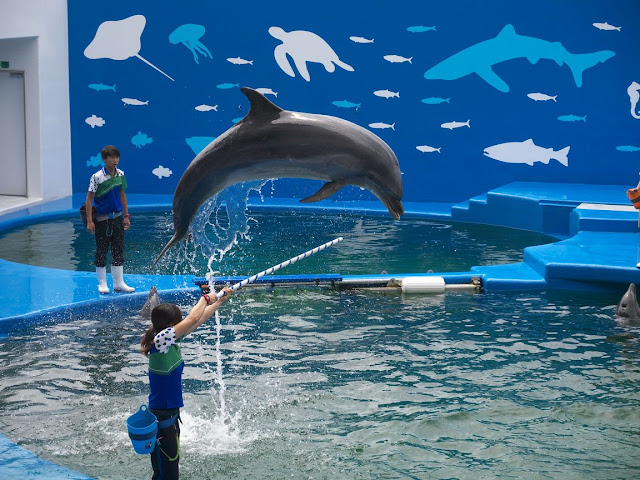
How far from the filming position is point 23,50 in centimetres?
1507

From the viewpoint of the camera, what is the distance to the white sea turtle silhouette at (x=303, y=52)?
625 inches

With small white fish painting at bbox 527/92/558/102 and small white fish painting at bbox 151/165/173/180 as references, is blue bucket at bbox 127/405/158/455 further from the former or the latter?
small white fish painting at bbox 151/165/173/180

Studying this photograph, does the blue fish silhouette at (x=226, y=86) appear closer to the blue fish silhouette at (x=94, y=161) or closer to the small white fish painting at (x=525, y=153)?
the blue fish silhouette at (x=94, y=161)

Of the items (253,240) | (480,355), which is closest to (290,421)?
(480,355)

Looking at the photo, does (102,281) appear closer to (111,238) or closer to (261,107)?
(111,238)

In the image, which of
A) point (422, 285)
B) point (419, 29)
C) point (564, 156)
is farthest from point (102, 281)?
point (564, 156)

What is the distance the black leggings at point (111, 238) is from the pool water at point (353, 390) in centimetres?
50

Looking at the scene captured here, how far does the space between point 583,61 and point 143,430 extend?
1284 cm

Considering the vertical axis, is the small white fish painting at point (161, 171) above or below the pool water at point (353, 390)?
above

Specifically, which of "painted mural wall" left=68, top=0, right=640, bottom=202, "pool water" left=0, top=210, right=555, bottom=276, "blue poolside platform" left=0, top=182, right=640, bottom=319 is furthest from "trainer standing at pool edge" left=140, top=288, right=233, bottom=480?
"painted mural wall" left=68, top=0, right=640, bottom=202

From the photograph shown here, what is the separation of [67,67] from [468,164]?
7.43 meters

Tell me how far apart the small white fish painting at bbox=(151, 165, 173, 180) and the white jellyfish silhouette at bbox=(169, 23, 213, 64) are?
207cm

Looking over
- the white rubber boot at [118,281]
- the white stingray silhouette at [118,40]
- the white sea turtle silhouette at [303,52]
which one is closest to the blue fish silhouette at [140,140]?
the white stingray silhouette at [118,40]

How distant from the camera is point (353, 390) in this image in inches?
240
